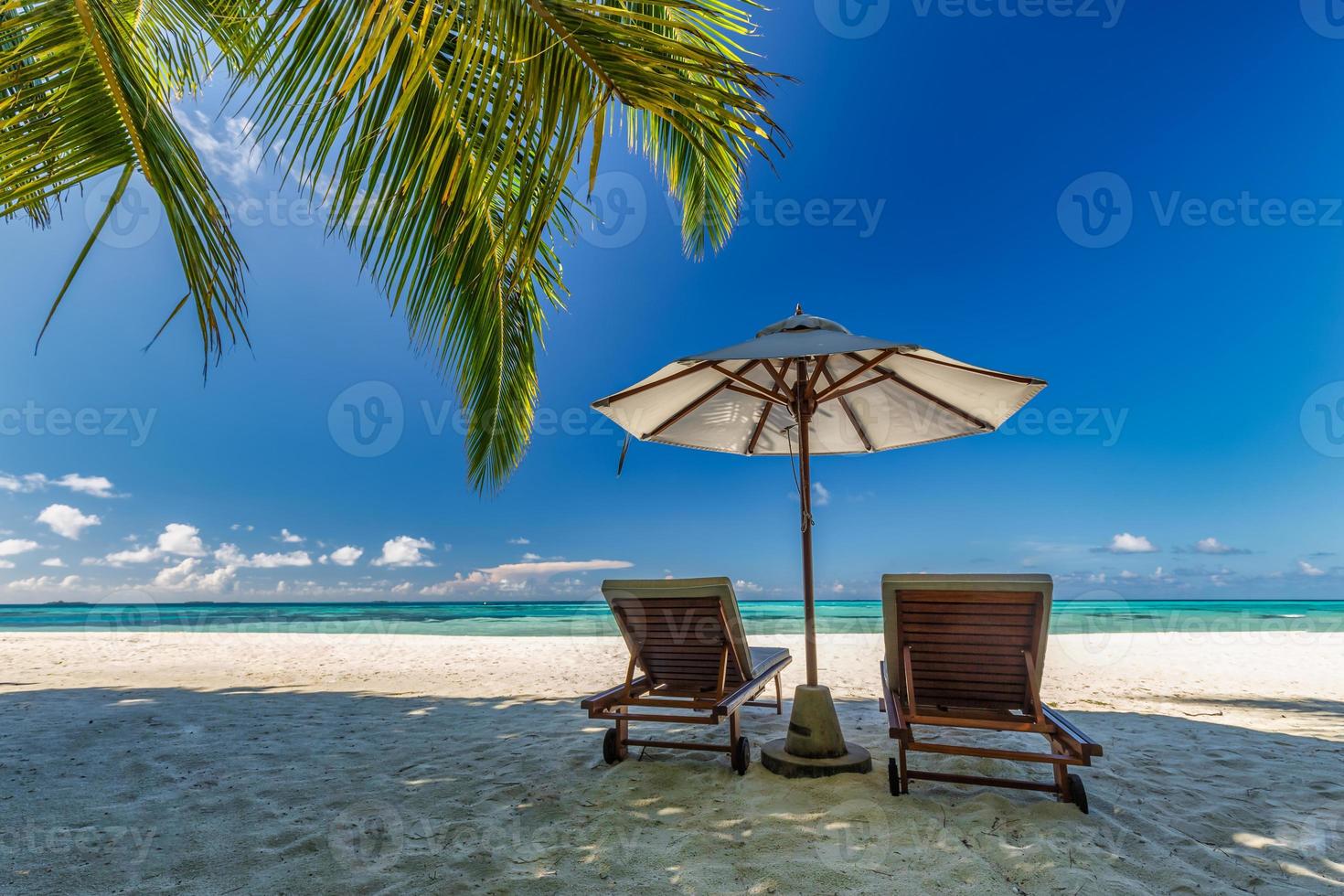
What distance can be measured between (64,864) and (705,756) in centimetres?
297

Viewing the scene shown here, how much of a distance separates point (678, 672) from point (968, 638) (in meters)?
1.70

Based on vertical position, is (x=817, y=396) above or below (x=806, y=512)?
above

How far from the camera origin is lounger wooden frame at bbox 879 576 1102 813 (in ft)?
9.23

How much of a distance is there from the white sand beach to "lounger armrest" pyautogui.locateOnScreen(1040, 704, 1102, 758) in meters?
0.34

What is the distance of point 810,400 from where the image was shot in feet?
12.3

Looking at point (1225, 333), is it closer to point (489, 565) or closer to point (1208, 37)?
point (1208, 37)

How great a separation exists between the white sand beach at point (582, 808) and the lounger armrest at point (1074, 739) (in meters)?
0.34

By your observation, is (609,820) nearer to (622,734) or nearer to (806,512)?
(622,734)

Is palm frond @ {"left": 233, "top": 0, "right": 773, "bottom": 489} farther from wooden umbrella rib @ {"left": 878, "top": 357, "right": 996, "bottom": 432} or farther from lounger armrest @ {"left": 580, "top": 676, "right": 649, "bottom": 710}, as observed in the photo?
lounger armrest @ {"left": 580, "top": 676, "right": 649, "bottom": 710}

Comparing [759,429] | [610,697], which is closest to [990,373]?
[759,429]

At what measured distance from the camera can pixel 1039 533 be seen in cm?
3553

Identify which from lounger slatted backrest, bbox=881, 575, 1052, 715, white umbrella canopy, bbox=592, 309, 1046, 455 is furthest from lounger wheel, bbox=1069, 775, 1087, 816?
white umbrella canopy, bbox=592, 309, 1046, 455

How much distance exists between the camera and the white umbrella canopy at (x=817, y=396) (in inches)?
132

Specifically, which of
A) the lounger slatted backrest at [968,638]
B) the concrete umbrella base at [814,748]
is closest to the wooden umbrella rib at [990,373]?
the lounger slatted backrest at [968,638]
